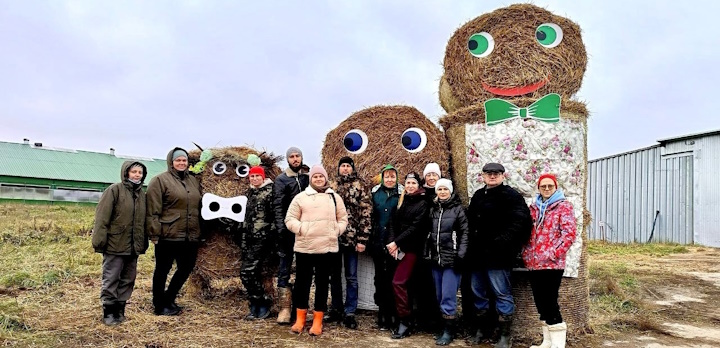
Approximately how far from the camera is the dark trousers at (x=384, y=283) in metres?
5.12

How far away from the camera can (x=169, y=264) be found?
548 cm

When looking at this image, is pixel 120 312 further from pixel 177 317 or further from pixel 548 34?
pixel 548 34

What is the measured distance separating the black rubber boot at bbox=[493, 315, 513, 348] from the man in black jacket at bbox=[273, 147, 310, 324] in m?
2.08

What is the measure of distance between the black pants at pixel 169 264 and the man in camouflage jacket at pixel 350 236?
1584mm

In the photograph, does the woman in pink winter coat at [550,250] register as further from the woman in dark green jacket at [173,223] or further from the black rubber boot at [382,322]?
the woman in dark green jacket at [173,223]

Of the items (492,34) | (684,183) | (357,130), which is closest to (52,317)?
(357,130)

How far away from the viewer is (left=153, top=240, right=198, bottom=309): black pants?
539 cm

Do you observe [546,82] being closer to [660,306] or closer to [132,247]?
[660,306]

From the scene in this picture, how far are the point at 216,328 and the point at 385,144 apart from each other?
2583 millimetres

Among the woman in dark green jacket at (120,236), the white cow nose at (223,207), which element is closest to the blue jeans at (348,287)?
the white cow nose at (223,207)

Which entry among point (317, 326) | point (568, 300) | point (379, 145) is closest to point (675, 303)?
point (568, 300)

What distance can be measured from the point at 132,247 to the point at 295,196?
1607 millimetres

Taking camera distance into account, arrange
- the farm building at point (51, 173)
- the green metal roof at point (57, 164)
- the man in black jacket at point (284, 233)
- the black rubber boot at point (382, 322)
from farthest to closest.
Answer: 1. the green metal roof at point (57, 164)
2. the farm building at point (51, 173)
3. the man in black jacket at point (284, 233)
4. the black rubber boot at point (382, 322)

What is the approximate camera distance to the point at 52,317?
531 cm
